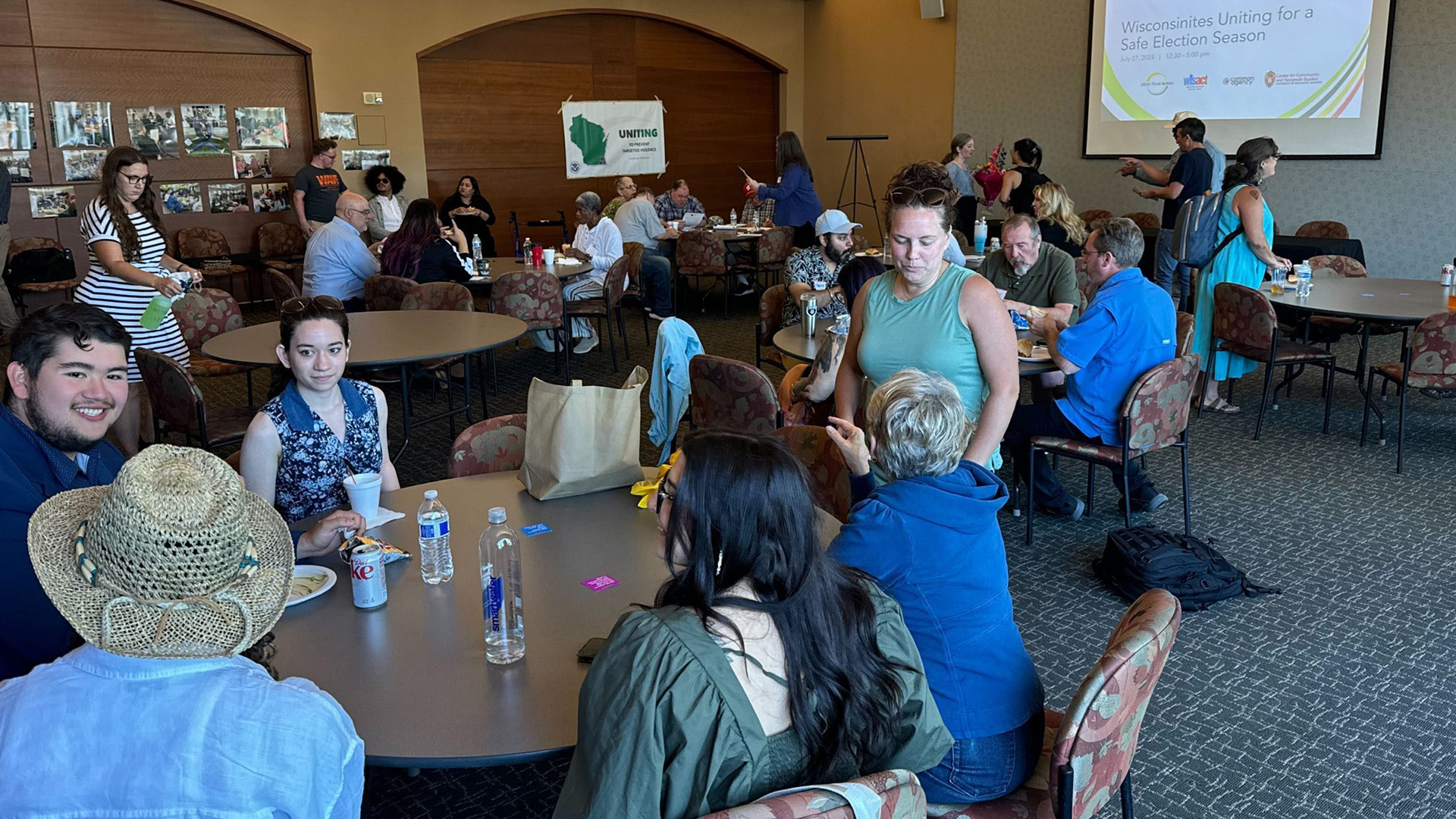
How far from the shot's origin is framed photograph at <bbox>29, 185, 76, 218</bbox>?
9266 millimetres

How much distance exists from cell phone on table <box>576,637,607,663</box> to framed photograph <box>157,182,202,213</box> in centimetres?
970

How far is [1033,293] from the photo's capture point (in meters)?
4.90

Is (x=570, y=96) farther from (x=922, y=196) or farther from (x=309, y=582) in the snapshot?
(x=309, y=582)

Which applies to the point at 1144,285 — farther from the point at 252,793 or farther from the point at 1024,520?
the point at 252,793

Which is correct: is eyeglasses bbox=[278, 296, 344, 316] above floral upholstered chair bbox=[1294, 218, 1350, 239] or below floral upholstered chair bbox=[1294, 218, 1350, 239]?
above

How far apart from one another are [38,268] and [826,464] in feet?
28.4

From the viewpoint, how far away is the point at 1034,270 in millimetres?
4902

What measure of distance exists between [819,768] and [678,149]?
41.1 feet

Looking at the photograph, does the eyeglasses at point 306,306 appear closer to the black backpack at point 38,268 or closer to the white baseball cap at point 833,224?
the white baseball cap at point 833,224

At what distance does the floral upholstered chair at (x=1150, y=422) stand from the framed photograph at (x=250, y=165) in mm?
8831

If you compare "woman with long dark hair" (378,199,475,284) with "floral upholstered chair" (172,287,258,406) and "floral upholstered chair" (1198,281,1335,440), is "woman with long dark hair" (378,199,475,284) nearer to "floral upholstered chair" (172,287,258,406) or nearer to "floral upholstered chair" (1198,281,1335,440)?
"floral upholstered chair" (172,287,258,406)

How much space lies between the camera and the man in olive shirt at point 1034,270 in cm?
480

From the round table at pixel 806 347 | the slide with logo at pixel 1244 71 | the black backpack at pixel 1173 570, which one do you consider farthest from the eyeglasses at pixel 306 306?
the slide with logo at pixel 1244 71

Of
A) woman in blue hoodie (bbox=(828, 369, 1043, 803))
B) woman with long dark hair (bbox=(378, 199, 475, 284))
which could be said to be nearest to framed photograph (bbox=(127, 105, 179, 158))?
woman with long dark hair (bbox=(378, 199, 475, 284))
